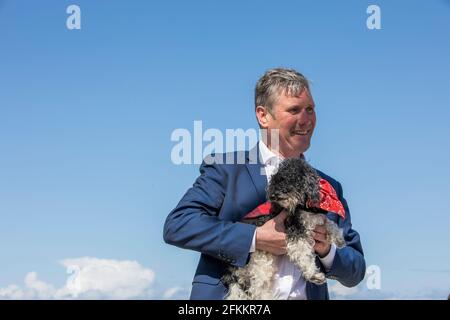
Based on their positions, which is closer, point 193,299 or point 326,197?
point 193,299

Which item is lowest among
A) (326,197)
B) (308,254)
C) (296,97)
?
(308,254)

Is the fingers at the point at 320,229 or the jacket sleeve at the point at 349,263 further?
the fingers at the point at 320,229

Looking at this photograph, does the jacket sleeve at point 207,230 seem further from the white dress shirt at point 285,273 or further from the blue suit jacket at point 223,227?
the white dress shirt at point 285,273

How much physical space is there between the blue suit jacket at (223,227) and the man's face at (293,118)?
1.00ft

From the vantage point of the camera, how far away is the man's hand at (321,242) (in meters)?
5.90

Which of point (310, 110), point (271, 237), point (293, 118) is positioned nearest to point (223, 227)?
point (271, 237)

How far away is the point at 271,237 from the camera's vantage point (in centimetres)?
572

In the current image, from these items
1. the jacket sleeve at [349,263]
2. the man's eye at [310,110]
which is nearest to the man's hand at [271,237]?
the jacket sleeve at [349,263]

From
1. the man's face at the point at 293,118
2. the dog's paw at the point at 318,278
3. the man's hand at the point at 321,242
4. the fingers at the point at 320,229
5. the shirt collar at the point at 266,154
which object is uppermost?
the man's face at the point at 293,118

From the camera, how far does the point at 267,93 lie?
602 cm

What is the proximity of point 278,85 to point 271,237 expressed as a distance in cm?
129
